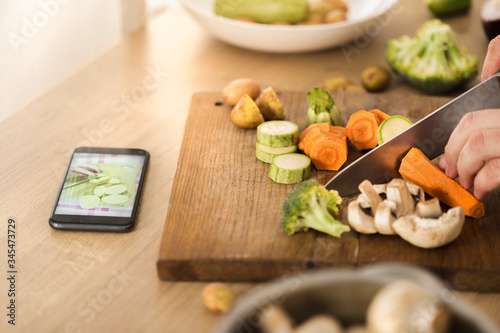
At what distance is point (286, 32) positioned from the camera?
2.34m

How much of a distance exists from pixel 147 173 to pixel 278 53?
1060 millimetres

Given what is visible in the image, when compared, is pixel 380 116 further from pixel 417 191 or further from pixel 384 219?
pixel 384 219

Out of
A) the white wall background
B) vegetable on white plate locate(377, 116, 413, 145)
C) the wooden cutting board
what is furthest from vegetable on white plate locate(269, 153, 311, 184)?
the white wall background

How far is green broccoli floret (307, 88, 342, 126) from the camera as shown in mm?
1881

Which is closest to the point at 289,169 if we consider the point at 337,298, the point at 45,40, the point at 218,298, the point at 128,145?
the point at 218,298

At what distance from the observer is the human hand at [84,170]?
1739 mm

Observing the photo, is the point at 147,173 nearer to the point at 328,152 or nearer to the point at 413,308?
the point at 328,152

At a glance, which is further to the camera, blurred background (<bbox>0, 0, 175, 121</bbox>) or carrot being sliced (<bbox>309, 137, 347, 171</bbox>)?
blurred background (<bbox>0, 0, 175, 121</bbox>)

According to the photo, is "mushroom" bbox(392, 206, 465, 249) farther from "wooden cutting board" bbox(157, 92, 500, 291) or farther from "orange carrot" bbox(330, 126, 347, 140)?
"orange carrot" bbox(330, 126, 347, 140)

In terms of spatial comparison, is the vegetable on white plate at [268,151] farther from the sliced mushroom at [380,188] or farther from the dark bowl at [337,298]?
the dark bowl at [337,298]

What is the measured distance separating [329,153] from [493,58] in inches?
23.6

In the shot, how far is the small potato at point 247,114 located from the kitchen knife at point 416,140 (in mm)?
432

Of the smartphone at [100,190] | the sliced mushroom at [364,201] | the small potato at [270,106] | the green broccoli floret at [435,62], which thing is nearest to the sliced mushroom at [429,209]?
the sliced mushroom at [364,201]

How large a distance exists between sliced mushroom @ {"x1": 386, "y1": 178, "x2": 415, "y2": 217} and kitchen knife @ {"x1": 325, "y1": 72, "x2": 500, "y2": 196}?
5.8 inches
